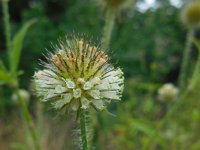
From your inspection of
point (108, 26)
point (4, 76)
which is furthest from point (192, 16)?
point (4, 76)

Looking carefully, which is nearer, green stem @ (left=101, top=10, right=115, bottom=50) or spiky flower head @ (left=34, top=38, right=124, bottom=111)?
spiky flower head @ (left=34, top=38, right=124, bottom=111)

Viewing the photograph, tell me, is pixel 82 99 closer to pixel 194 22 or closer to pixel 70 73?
pixel 70 73

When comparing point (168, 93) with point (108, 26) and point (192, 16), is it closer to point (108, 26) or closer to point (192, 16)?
point (192, 16)

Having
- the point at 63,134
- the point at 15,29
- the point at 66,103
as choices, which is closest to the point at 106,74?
the point at 66,103

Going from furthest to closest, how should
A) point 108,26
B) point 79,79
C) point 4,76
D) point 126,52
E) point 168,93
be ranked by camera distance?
point 126,52, point 168,93, point 108,26, point 4,76, point 79,79

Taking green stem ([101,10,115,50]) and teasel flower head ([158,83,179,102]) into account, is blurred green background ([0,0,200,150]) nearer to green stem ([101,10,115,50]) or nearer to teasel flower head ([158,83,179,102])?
teasel flower head ([158,83,179,102])

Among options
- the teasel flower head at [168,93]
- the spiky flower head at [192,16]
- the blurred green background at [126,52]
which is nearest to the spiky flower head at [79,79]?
the teasel flower head at [168,93]

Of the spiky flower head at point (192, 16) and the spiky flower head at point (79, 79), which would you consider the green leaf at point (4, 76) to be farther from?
the spiky flower head at point (192, 16)

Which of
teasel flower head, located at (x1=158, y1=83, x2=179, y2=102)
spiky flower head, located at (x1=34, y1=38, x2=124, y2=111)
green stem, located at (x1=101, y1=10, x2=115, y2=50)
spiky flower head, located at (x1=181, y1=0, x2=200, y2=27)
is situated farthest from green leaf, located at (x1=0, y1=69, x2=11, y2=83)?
spiky flower head, located at (x1=181, y1=0, x2=200, y2=27)
